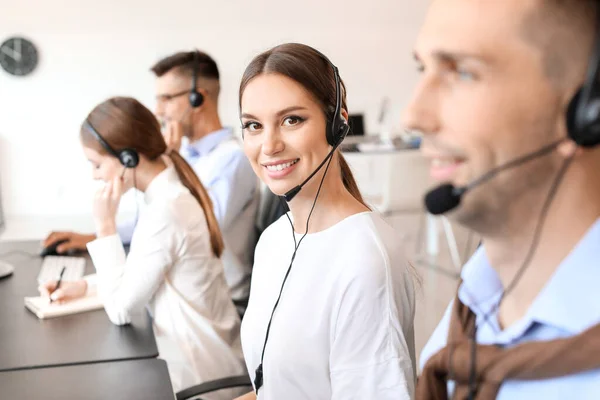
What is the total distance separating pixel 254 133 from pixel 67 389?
67 cm

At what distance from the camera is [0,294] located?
1973 millimetres

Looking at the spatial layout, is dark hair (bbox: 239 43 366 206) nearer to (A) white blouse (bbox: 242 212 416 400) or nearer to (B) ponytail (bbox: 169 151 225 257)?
(A) white blouse (bbox: 242 212 416 400)

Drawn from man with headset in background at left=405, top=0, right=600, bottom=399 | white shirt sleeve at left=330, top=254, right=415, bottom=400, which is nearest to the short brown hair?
man with headset in background at left=405, top=0, right=600, bottom=399

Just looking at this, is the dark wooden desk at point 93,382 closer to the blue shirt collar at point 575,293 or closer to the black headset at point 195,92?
the blue shirt collar at point 575,293

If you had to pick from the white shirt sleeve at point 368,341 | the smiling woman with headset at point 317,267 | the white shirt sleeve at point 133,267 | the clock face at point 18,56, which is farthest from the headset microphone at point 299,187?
the clock face at point 18,56

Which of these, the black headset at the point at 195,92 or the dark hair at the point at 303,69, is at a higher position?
the dark hair at the point at 303,69

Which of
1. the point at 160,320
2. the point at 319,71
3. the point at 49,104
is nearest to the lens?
the point at 319,71

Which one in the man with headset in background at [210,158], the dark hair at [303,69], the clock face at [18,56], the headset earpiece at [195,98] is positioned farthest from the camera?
the clock face at [18,56]

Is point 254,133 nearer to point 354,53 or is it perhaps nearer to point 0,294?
point 0,294

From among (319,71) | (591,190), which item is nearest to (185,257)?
(319,71)

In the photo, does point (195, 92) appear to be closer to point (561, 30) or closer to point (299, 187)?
point (299, 187)

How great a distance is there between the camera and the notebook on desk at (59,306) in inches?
70.5

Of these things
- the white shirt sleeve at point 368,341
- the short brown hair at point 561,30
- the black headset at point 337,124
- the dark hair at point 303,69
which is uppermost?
the short brown hair at point 561,30

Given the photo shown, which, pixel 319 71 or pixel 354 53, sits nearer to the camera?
pixel 319 71
